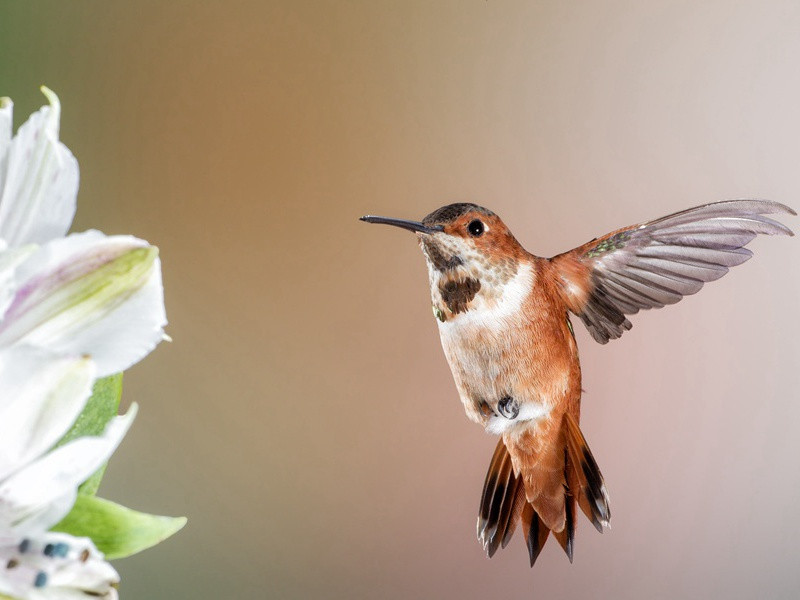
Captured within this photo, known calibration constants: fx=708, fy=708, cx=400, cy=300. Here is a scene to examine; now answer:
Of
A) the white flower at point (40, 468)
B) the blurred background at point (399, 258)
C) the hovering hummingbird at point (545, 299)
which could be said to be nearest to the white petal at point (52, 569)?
the white flower at point (40, 468)

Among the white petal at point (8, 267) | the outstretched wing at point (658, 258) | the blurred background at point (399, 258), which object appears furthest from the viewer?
the blurred background at point (399, 258)

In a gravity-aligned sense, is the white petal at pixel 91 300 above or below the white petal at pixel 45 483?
above

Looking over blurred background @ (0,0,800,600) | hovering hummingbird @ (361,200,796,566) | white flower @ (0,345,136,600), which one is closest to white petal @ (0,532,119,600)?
white flower @ (0,345,136,600)

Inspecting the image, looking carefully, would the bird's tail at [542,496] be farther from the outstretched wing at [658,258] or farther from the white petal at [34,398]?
the white petal at [34,398]

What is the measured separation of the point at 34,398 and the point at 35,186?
6 centimetres

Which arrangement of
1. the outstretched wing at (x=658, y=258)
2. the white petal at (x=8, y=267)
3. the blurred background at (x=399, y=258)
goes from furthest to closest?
the blurred background at (x=399, y=258), the outstretched wing at (x=658, y=258), the white petal at (x=8, y=267)

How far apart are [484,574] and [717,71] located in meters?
0.76

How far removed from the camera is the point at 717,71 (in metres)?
0.93

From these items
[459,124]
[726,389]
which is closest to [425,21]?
[459,124]

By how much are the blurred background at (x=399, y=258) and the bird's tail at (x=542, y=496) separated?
31 millimetres

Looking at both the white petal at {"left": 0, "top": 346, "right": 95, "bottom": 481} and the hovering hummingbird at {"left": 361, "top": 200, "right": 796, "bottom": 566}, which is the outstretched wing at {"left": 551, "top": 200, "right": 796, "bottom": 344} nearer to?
the hovering hummingbird at {"left": 361, "top": 200, "right": 796, "bottom": 566}

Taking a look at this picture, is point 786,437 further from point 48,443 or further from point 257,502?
point 48,443

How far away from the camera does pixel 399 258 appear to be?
1021 millimetres

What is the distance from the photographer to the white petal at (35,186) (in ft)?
0.66
